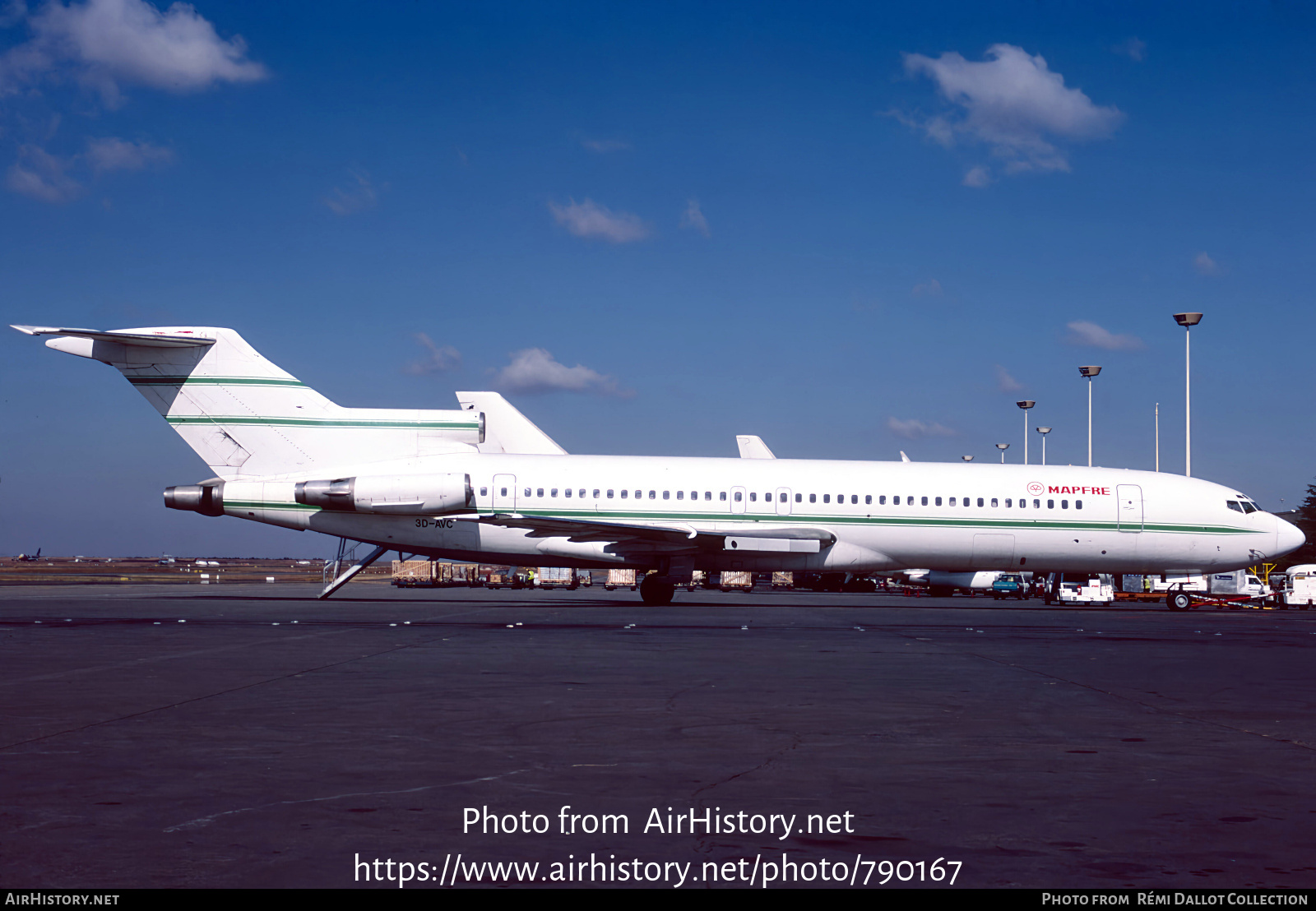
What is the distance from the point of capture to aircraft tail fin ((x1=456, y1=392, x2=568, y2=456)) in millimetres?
42188

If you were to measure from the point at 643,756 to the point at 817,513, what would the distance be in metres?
26.2

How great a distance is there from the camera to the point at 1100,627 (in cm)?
2555

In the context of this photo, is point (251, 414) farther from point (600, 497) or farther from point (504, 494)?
point (600, 497)

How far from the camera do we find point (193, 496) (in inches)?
1286

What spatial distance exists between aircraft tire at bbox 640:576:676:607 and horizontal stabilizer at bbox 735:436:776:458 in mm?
12052

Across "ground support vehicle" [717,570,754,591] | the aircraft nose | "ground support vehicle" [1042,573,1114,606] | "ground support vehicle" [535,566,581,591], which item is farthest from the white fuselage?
"ground support vehicle" [717,570,754,591]

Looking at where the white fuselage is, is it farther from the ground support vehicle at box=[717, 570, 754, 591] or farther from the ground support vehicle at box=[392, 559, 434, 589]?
the ground support vehicle at box=[392, 559, 434, 589]

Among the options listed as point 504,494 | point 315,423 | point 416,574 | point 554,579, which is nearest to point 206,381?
point 315,423

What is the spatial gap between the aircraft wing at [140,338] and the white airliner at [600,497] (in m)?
0.05

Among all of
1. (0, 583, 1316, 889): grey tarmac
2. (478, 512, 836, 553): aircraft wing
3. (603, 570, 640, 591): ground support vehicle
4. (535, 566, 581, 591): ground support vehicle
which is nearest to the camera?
(0, 583, 1316, 889): grey tarmac

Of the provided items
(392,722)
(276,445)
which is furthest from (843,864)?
(276,445)

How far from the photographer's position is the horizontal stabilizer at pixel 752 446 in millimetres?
44525
